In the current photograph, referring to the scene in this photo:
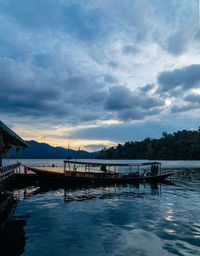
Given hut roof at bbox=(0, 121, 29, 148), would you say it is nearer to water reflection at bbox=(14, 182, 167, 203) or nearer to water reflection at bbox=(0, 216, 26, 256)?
water reflection at bbox=(0, 216, 26, 256)

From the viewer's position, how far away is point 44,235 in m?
11.3

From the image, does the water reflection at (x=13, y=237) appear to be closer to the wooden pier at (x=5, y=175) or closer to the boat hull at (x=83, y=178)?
the wooden pier at (x=5, y=175)

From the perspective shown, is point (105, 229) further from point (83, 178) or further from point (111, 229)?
point (83, 178)

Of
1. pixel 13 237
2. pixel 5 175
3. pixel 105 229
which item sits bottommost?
pixel 13 237

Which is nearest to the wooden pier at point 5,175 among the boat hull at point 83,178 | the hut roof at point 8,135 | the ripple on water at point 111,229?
the ripple on water at point 111,229

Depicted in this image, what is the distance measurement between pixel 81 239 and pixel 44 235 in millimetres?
2322

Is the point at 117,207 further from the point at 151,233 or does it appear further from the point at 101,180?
the point at 101,180

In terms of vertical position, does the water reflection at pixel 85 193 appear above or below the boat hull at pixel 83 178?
below

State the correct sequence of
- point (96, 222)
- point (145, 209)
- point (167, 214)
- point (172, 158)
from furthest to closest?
point (172, 158) < point (145, 209) < point (167, 214) < point (96, 222)

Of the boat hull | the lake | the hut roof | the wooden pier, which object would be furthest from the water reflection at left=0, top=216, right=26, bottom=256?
the boat hull

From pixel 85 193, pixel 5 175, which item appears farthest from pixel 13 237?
pixel 85 193

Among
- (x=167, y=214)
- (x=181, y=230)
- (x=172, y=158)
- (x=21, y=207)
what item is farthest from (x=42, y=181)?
(x=172, y=158)

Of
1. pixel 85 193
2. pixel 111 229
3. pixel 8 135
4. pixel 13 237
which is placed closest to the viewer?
pixel 13 237

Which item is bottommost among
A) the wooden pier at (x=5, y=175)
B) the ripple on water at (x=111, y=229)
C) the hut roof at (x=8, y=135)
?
the ripple on water at (x=111, y=229)
